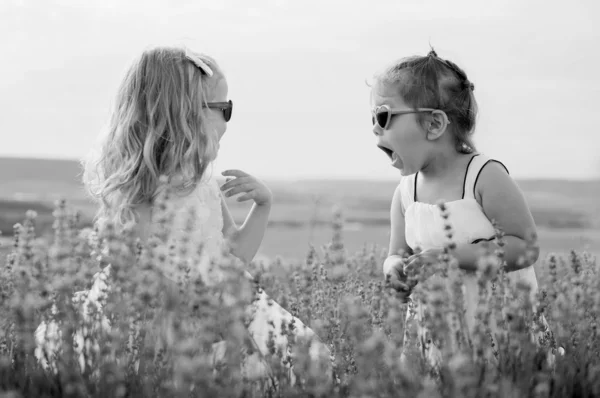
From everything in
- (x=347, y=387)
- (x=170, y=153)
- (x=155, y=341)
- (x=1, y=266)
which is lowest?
(x=347, y=387)

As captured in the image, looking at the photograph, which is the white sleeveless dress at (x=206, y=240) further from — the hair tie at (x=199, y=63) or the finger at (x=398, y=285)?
the hair tie at (x=199, y=63)

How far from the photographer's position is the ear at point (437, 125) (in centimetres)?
363

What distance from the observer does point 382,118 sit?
3664 mm

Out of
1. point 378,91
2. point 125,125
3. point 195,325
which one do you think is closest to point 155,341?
point 195,325

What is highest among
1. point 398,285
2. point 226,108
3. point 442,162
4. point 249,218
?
point 226,108

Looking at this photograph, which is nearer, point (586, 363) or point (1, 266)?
point (586, 363)

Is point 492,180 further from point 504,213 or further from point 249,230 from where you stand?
point 249,230

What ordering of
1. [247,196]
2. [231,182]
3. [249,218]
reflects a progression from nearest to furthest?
[231,182] < [247,196] < [249,218]

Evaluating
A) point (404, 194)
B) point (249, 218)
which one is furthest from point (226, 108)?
point (404, 194)

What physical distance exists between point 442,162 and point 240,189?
99 cm

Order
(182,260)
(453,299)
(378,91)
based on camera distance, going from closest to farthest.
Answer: (453,299) < (182,260) < (378,91)

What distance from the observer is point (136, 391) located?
2.62 meters

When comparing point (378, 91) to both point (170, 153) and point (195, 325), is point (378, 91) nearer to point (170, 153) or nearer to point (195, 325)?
point (170, 153)

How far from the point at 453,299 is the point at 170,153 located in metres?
1.74
